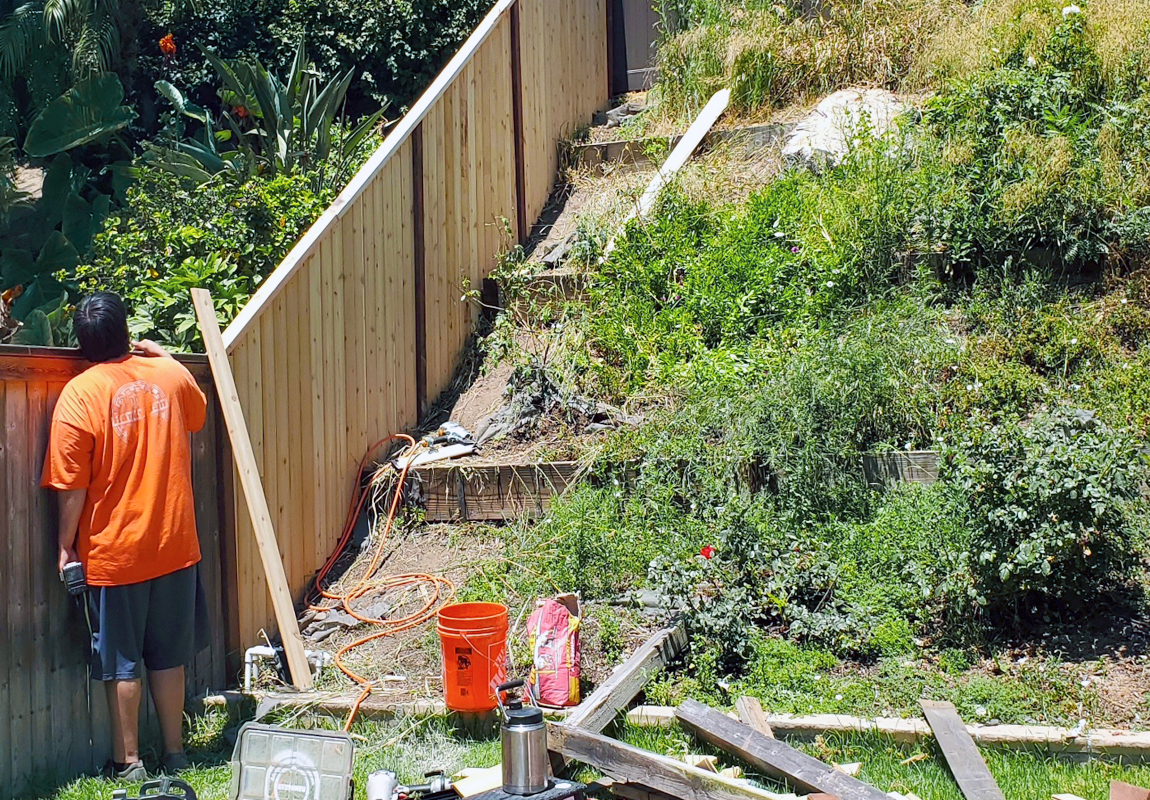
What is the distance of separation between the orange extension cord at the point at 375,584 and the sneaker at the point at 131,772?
0.80 m

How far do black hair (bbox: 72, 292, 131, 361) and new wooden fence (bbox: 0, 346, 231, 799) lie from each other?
8cm

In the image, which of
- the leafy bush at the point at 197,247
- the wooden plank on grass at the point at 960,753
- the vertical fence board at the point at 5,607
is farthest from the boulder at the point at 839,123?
the vertical fence board at the point at 5,607

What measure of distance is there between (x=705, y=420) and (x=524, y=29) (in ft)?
13.3

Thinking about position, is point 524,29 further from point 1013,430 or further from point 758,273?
point 1013,430

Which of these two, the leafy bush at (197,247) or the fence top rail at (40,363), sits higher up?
the leafy bush at (197,247)

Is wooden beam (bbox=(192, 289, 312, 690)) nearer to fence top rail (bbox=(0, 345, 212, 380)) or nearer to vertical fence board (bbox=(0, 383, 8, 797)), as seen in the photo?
fence top rail (bbox=(0, 345, 212, 380))

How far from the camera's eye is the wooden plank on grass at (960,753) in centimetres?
354

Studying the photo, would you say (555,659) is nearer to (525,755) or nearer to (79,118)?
(525,755)

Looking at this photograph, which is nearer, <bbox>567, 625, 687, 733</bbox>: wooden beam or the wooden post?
<bbox>567, 625, 687, 733</bbox>: wooden beam

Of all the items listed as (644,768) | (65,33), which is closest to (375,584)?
(644,768)

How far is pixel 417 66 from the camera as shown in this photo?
10.4 meters

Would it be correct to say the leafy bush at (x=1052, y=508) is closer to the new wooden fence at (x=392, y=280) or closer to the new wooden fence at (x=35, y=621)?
the new wooden fence at (x=392, y=280)

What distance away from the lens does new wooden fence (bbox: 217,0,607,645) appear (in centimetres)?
537

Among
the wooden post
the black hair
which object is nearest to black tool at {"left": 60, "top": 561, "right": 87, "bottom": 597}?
the black hair
